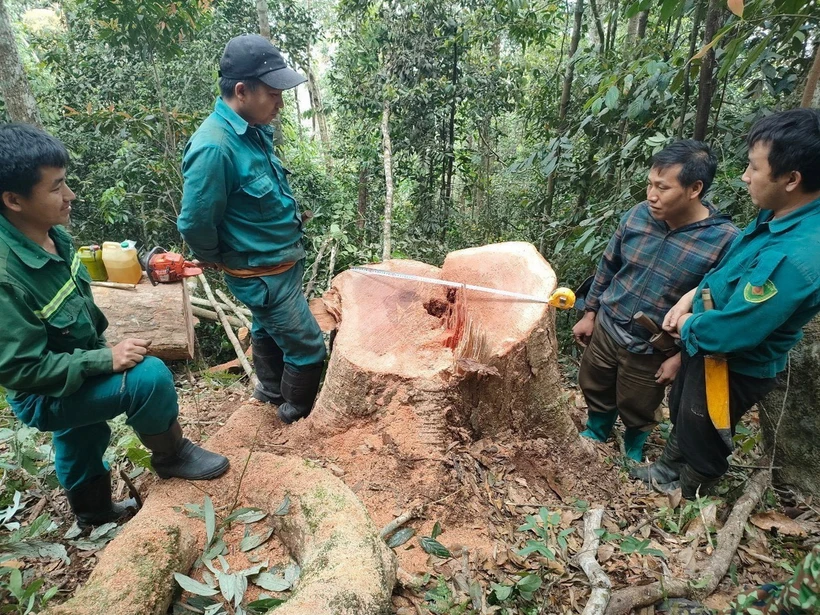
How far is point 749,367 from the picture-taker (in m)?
2.03

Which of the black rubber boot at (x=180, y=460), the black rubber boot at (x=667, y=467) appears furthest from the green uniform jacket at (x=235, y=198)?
the black rubber boot at (x=667, y=467)

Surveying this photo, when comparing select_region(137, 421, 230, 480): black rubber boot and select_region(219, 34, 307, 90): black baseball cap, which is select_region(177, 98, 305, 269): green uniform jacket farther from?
select_region(137, 421, 230, 480): black rubber boot

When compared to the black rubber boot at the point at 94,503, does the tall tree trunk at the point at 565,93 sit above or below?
above

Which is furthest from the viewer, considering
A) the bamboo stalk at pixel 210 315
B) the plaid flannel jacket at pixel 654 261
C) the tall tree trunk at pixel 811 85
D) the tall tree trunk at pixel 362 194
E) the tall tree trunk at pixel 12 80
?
the tall tree trunk at pixel 362 194

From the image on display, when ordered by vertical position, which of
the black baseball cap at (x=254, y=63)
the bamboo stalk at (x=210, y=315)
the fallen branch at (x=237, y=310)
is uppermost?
the black baseball cap at (x=254, y=63)

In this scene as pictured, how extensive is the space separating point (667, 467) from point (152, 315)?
3.51 meters

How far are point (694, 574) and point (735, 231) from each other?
5.02ft

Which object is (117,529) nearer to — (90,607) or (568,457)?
(90,607)

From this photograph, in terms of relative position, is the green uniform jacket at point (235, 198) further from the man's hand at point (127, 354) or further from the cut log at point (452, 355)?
the man's hand at point (127, 354)

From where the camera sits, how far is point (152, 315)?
3574 millimetres

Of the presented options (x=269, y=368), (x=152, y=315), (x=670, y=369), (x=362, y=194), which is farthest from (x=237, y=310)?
(x=670, y=369)

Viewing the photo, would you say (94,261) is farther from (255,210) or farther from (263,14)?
(263,14)

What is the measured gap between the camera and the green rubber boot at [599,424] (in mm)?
2961

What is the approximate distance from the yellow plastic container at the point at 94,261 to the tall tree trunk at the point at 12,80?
196 centimetres
